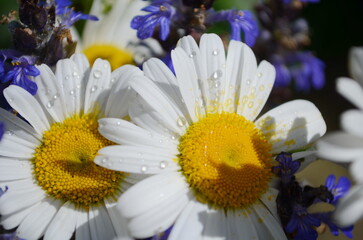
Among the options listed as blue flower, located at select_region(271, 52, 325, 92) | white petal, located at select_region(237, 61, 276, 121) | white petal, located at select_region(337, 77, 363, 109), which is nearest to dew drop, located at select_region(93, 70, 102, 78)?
white petal, located at select_region(237, 61, 276, 121)

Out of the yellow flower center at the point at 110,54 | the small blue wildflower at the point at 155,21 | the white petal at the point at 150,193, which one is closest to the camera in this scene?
the white petal at the point at 150,193

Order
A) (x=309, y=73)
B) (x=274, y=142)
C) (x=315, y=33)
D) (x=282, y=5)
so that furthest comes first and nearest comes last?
(x=315, y=33), (x=309, y=73), (x=282, y=5), (x=274, y=142)

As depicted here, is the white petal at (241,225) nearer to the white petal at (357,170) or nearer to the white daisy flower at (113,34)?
the white petal at (357,170)

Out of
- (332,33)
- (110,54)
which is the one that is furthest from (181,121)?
(332,33)

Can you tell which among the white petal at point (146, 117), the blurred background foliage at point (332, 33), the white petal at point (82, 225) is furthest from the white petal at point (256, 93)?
the blurred background foliage at point (332, 33)

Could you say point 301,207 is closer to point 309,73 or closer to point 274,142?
point 274,142

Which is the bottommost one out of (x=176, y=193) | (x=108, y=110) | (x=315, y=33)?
(x=315, y=33)

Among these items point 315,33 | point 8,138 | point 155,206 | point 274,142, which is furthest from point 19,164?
point 315,33

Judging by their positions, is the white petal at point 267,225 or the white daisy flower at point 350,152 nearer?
the white daisy flower at point 350,152
